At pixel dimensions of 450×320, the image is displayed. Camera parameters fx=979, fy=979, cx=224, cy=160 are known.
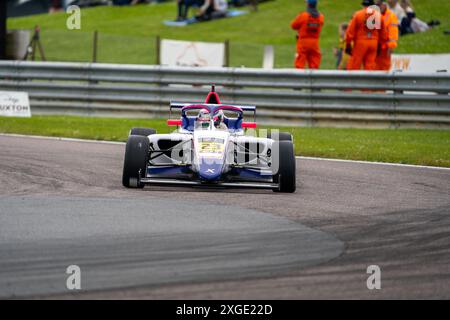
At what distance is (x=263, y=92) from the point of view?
55.4ft

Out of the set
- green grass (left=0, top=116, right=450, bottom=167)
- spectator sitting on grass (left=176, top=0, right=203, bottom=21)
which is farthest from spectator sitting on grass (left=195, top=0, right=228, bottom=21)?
green grass (left=0, top=116, right=450, bottom=167)

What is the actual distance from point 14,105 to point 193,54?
21.1 ft

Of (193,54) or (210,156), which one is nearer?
(210,156)

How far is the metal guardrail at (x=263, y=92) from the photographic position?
16.4 m

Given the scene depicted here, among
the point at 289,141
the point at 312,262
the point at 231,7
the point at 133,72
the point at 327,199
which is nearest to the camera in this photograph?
the point at 312,262

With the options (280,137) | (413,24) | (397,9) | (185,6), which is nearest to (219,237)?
(280,137)

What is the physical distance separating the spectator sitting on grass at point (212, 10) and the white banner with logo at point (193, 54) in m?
9.99

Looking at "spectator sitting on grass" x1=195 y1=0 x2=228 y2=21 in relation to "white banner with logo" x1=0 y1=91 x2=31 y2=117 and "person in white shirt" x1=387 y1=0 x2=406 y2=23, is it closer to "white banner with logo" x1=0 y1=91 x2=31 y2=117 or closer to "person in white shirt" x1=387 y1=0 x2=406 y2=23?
"person in white shirt" x1=387 y1=0 x2=406 y2=23

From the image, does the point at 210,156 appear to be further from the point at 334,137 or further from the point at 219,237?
the point at 334,137

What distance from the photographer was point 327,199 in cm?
933

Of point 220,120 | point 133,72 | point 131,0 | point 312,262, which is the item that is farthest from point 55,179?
point 131,0

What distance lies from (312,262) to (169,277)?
1051 millimetres

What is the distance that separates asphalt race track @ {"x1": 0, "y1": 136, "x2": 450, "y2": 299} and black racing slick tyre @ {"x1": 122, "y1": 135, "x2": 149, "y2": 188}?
0.16 metres
